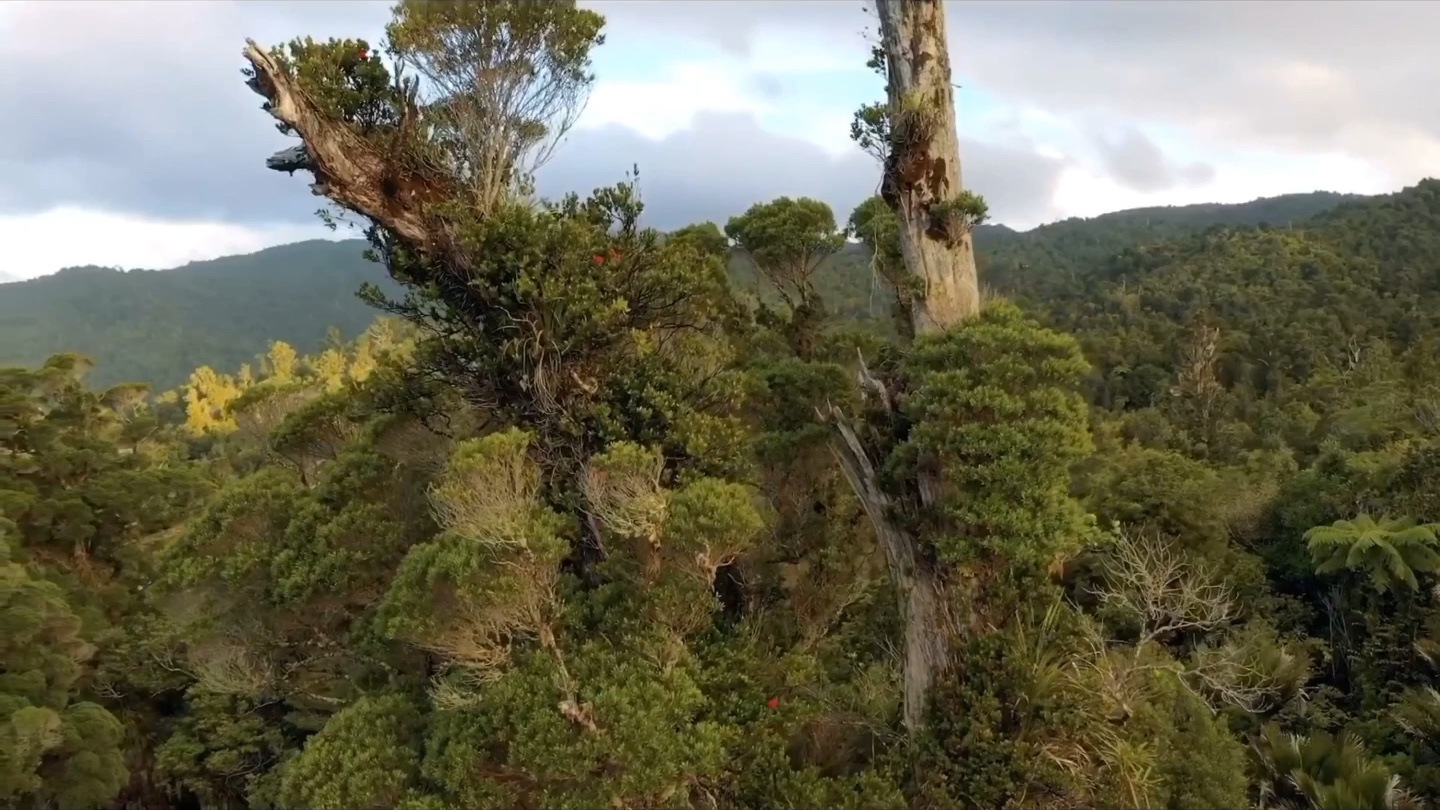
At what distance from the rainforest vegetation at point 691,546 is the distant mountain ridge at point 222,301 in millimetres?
64684

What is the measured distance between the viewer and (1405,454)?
509 inches

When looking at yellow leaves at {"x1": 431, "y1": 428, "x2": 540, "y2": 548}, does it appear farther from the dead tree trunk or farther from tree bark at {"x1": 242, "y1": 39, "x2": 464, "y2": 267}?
the dead tree trunk

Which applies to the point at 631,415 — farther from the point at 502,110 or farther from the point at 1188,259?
the point at 1188,259

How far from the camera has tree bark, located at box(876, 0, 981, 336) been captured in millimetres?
7031

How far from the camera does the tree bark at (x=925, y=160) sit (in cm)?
703

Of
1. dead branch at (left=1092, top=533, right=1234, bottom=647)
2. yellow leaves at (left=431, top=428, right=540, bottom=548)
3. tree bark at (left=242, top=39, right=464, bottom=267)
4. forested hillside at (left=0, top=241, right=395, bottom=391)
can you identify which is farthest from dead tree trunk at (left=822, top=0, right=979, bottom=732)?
forested hillside at (left=0, top=241, right=395, bottom=391)

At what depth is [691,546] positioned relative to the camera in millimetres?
6215

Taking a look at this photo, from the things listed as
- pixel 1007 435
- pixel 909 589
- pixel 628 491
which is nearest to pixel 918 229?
pixel 1007 435

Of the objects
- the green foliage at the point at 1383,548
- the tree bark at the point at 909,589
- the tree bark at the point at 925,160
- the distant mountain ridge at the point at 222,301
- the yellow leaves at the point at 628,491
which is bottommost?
the green foliage at the point at 1383,548

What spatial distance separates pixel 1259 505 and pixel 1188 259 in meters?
46.3

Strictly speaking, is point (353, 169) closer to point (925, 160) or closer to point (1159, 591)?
point (925, 160)

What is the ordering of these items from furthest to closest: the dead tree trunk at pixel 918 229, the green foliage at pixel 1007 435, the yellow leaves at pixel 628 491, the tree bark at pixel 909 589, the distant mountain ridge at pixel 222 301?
the distant mountain ridge at pixel 222 301 < the dead tree trunk at pixel 918 229 < the tree bark at pixel 909 589 < the yellow leaves at pixel 628 491 < the green foliage at pixel 1007 435

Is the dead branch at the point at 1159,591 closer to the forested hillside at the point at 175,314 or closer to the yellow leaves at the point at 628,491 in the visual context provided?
the yellow leaves at the point at 628,491

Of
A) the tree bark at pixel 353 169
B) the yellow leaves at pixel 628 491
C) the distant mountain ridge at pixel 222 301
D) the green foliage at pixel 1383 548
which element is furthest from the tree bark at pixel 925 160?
the distant mountain ridge at pixel 222 301
